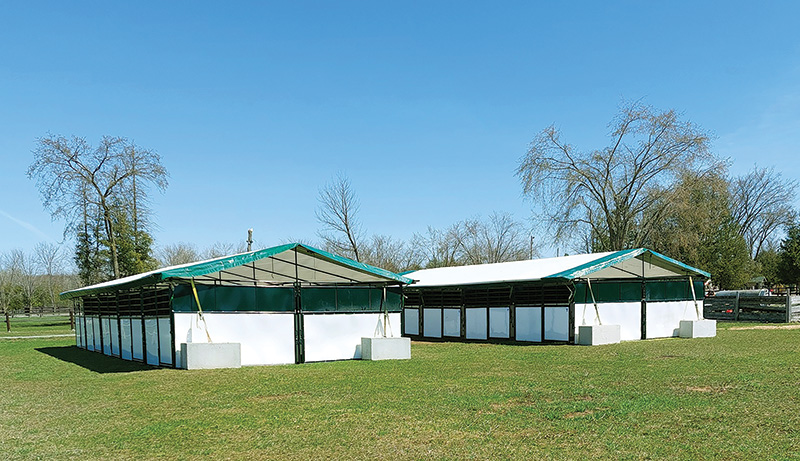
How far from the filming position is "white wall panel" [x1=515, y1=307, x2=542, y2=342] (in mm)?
21547

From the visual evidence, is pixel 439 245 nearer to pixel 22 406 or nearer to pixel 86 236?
pixel 86 236

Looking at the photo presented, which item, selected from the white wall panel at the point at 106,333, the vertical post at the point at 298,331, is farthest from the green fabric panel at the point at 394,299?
the white wall panel at the point at 106,333

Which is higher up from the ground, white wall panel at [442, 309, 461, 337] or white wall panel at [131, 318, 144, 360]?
white wall panel at [131, 318, 144, 360]

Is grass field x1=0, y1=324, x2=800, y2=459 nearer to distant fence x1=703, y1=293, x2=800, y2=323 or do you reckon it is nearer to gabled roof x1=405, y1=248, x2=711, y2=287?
gabled roof x1=405, y1=248, x2=711, y2=287

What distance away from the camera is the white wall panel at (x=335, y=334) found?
1688 centimetres

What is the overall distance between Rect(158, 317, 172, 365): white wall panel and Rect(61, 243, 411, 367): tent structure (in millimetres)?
23

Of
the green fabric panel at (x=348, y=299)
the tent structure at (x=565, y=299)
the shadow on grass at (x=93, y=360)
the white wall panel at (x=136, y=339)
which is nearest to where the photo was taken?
the shadow on grass at (x=93, y=360)

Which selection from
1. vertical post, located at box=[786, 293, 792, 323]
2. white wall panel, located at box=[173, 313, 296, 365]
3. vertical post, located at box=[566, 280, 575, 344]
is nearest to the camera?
white wall panel, located at box=[173, 313, 296, 365]

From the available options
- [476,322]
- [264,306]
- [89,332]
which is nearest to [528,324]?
[476,322]

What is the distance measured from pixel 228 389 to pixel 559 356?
8255mm

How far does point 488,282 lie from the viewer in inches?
889

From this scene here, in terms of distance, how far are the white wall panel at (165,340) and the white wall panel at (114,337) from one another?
13.1ft

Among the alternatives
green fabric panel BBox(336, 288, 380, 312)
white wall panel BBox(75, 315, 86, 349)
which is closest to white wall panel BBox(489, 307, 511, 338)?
green fabric panel BBox(336, 288, 380, 312)

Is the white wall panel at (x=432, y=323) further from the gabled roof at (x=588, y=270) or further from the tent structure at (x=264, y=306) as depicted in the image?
the tent structure at (x=264, y=306)
